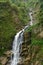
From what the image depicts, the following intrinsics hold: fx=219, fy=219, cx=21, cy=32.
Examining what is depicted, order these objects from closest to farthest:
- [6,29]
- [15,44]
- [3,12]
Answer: [15,44] → [6,29] → [3,12]

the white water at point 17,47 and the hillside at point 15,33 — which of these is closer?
the hillside at point 15,33

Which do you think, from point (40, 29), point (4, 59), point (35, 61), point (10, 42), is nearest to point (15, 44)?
point (10, 42)

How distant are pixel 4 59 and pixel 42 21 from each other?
8691 mm

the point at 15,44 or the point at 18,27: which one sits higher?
the point at 18,27

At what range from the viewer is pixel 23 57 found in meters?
34.1

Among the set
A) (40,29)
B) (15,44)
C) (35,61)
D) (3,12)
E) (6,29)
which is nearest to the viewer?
(35,61)

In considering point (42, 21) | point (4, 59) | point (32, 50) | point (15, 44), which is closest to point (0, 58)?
point (4, 59)

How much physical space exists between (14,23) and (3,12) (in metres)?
3.10

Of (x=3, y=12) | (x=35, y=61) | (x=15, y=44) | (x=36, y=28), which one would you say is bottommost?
(x=35, y=61)

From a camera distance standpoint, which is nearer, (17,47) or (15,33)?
(17,47)

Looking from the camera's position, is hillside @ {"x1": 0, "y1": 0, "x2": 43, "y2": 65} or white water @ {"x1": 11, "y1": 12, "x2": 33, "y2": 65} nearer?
hillside @ {"x1": 0, "y1": 0, "x2": 43, "y2": 65}

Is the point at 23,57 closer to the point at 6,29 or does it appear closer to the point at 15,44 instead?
the point at 15,44

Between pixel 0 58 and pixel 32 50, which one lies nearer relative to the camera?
pixel 32 50

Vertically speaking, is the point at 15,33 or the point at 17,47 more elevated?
the point at 15,33
